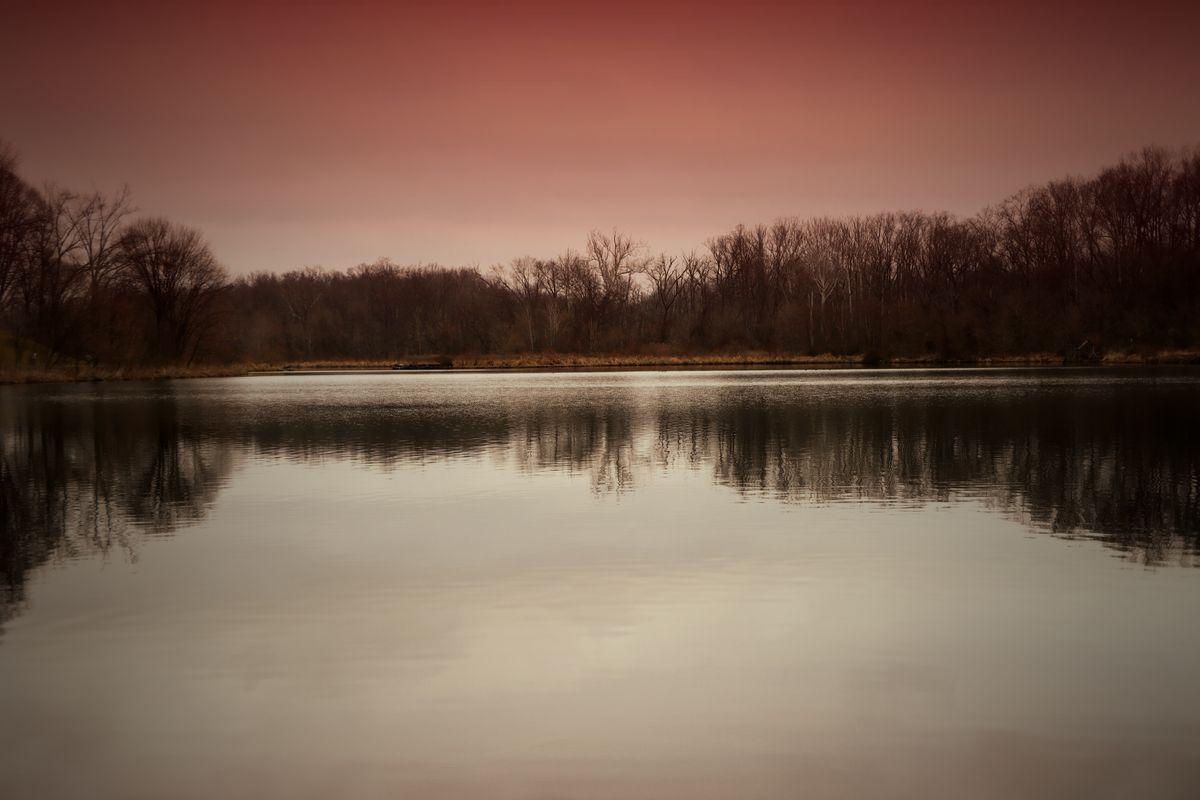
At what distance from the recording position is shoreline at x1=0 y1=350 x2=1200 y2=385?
6265 cm

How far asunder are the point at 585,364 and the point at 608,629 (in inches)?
2937

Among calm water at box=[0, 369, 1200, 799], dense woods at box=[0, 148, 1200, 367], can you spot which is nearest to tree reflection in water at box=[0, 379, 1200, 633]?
calm water at box=[0, 369, 1200, 799]

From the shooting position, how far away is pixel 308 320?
370ft

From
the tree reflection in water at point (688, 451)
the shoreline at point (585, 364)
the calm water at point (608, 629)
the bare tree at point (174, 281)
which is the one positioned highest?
the bare tree at point (174, 281)

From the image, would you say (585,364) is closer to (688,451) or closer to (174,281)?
(174,281)

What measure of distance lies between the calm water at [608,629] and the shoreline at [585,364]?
51.8m

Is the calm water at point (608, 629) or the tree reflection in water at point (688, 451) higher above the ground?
the tree reflection in water at point (688, 451)

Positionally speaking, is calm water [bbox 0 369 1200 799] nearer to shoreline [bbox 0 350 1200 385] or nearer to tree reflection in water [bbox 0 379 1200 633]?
tree reflection in water [bbox 0 379 1200 633]

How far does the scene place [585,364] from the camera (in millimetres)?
81312

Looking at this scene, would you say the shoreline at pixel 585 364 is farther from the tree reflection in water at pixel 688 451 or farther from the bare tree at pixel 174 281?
the tree reflection in water at pixel 688 451

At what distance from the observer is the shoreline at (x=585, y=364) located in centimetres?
6265

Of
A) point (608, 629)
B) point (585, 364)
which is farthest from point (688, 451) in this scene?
point (585, 364)

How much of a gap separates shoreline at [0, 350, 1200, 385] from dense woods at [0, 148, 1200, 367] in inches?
35.6

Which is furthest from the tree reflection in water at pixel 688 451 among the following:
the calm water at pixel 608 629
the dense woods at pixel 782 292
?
the dense woods at pixel 782 292
